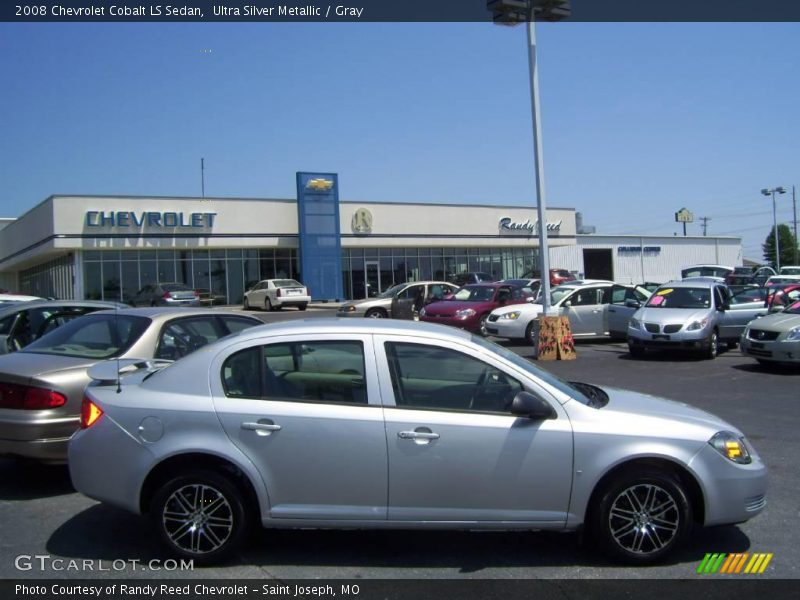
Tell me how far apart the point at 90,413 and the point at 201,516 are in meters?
1.03

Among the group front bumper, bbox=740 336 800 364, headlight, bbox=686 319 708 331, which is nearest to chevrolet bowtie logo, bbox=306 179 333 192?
headlight, bbox=686 319 708 331

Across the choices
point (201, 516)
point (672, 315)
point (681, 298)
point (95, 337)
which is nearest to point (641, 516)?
point (201, 516)

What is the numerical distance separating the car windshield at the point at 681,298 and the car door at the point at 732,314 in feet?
0.88

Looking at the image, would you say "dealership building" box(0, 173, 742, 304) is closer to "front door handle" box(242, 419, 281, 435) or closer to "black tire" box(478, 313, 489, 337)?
"black tire" box(478, 313, 489, 337)

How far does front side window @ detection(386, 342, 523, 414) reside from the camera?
468 cm

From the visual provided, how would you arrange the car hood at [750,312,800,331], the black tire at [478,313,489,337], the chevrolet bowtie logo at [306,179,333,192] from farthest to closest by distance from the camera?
the chevrolet bowtie logo at [306,179,333,192] < the black tire at [478,313,489,337] < the car hood at [750,312,800,331]

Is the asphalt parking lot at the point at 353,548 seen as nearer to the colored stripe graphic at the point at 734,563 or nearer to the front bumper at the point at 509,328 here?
the colored stripe graphic at the point at 734,563

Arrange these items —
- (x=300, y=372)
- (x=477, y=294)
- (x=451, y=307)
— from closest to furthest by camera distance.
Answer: (x=300, y=372) < (x=451, y=307) < (x=477, y=294)

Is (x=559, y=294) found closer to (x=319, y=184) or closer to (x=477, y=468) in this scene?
(x=477, y=468)

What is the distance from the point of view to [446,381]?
4.84 meters

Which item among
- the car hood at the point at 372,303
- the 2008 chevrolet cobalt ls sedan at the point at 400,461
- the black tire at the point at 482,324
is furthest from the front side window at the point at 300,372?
the car hood at the point at 372,303

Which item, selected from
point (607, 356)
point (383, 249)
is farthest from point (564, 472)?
point (383, 249)

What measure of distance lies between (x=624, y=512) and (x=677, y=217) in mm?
84888

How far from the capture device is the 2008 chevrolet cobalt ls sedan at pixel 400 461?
14.8 feet
